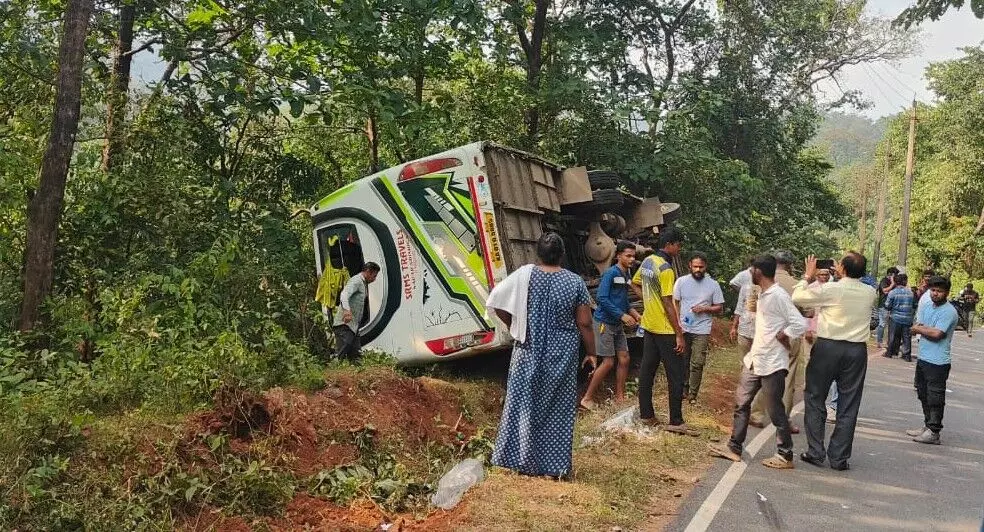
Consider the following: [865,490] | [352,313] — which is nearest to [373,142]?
[352,313]

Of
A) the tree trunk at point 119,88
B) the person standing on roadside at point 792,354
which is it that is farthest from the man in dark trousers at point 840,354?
the tree trunk at point 119,88

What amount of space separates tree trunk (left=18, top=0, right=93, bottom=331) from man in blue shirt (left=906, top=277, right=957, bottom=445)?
8.08m

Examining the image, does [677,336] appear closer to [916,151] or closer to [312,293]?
[312,293]

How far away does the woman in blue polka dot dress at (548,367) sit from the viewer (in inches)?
205

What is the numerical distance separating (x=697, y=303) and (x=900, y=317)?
8.93 meters

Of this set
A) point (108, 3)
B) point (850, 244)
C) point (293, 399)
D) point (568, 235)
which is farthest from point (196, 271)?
point (850, 244)

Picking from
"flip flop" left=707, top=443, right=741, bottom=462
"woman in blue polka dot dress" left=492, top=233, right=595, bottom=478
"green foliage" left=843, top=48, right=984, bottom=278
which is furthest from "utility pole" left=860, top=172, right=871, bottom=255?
"woman in blue polka dot dress" left=492, top=233, right=595, bottom=478

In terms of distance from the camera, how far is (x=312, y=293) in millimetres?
9867

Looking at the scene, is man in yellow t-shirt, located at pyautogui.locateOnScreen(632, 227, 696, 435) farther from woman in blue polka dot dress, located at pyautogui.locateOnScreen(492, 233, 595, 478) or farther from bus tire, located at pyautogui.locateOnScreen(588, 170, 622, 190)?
bus tire, located at pyautogui.locateOnScreen(588, 170, 622, 190)

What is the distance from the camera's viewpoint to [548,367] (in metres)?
5.23

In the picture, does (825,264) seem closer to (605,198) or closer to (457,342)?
(605,198)

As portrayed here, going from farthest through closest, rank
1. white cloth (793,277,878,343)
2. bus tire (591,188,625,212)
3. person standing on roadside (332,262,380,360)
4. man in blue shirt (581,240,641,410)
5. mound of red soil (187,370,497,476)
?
bus tire (591,188,625,212), person standing on roadside (332,262,380,360), man in blue shirt (581,240,641,410), white cloth (793,277,878,343), mound of red soil (187,370,497,476)

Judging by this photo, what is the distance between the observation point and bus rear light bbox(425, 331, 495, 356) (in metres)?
8.01

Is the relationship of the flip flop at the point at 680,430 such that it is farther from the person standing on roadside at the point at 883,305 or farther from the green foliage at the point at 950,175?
the green foliage at the point at 950,175
